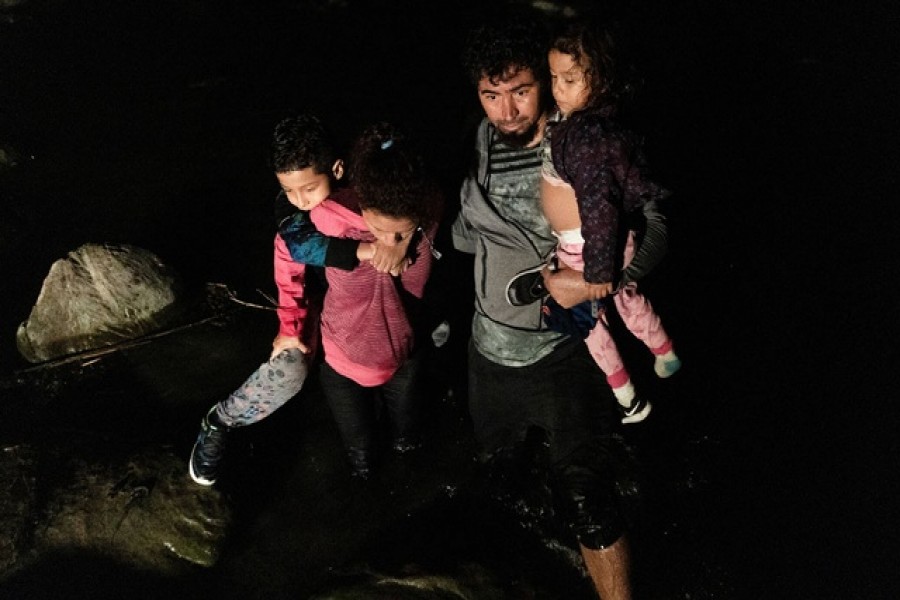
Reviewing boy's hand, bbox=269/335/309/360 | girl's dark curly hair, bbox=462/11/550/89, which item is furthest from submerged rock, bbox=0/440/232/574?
girl's dark curly hair, bbox=462/11/550/89

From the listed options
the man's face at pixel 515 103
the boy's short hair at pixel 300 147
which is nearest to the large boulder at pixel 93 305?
the boy's short hair at pixel 300 147

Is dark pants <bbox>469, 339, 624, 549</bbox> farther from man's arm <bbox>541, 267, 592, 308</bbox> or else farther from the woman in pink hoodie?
man's arm <bbox>541, 267, 592, 308</bbox>

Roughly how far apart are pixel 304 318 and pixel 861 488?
359 centimetres

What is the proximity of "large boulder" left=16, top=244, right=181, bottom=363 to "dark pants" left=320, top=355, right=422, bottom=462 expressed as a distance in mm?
2039

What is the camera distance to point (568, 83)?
2.68 m

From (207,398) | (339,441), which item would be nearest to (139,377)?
(207,398)

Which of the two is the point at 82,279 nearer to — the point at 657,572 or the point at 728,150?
the point at 657,572

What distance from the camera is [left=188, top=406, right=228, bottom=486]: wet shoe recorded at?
3578mm

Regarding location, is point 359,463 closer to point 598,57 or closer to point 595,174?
point 595,174

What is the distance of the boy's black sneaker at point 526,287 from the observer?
3.19m

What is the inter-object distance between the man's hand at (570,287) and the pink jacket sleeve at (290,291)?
1.20 metres

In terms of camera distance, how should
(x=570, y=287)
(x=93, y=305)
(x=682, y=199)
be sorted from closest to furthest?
(x=570, y=287), (x=93, y=305), (x=682, y=199)

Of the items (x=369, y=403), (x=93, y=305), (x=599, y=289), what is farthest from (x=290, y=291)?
(x=93, y=305)

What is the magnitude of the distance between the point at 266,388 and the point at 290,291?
531 mm
